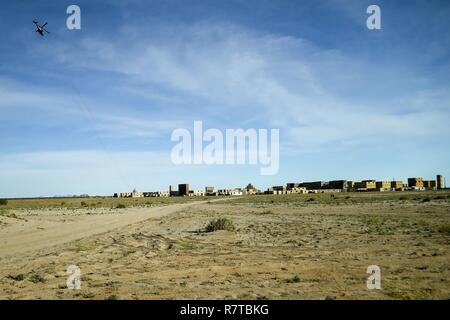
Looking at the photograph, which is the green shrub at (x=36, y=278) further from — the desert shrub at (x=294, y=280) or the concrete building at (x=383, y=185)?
the concrete building at (x=383, y=185)

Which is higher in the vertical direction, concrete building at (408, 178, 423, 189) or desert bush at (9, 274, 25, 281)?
concrete building at (408, 178, 423, 189)

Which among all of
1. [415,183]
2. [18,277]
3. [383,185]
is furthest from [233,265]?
[415,183]

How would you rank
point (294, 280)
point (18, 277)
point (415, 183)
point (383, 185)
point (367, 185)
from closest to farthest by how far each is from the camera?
point (294, 280) → point (18, 277) → point (383, 185) → point (415, 183) → point (367, 185)

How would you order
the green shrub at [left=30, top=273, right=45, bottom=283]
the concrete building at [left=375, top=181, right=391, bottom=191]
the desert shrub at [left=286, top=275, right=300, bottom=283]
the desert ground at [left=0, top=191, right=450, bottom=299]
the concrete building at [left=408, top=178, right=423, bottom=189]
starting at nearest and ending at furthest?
1. the desert ground at [left=0, top=191, right=450, bottom=299]
2. the desert shrub at [left=286, top=275, right=300, bottom=283]
3. the green shrub at [left=30, top=273, right=45, bottom=283]
4. the concrete building at [left=375, top=181, right=391, bottom=191]
5. the concrete building at [left=408, top=178, right=423, bottom=189]

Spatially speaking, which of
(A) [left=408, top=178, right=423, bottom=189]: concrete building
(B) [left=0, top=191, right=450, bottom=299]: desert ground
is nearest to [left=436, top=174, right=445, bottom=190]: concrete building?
(A) [left=408, top=178, right=423, bottom=189]: concrete building

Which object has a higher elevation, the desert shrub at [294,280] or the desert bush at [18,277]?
the desert shrub at [294,280]

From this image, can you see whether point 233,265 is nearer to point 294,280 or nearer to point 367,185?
point 294,280

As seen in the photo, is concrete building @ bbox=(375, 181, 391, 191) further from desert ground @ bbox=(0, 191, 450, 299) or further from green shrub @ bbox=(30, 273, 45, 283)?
green shrub @ bbox=(30, 273, 45, 283)

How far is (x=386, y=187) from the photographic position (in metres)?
188

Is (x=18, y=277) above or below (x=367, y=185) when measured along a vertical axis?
below

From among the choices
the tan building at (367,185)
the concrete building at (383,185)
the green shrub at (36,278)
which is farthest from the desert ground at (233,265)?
the tan building at (367,185)
